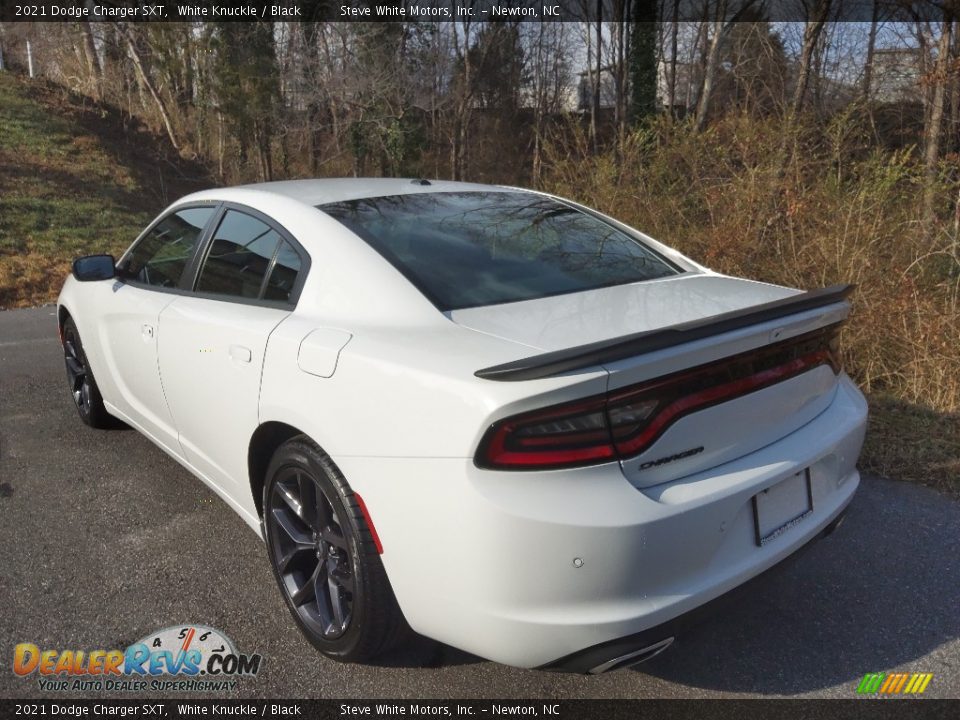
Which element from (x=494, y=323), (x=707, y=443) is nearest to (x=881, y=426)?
(x=707, y=443)

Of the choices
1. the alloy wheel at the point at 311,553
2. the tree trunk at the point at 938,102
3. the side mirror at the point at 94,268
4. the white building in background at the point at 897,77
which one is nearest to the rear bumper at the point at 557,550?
the alloy wheel at the point at 311,553

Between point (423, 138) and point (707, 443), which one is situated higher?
point (423, 138)

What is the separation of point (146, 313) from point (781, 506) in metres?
2.76

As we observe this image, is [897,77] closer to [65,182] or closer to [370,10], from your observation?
[370,10]

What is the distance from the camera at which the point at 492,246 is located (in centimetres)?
280

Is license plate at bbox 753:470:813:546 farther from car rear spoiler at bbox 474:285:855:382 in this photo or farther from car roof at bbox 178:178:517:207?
car roof at bbox 178:178:517:207

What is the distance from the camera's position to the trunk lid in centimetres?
192

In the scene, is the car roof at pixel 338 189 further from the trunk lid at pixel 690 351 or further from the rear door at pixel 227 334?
the trunk lid at pixel 690 351

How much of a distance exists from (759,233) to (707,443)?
4814 mm

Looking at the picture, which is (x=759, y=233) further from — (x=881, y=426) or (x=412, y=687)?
(x=412, y=687)

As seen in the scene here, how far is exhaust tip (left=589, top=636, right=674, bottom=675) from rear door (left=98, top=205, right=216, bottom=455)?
2211 millimetres

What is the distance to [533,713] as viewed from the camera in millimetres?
2221

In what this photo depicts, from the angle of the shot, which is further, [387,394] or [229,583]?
[229,583]

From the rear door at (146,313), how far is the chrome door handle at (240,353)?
2.49 ft
